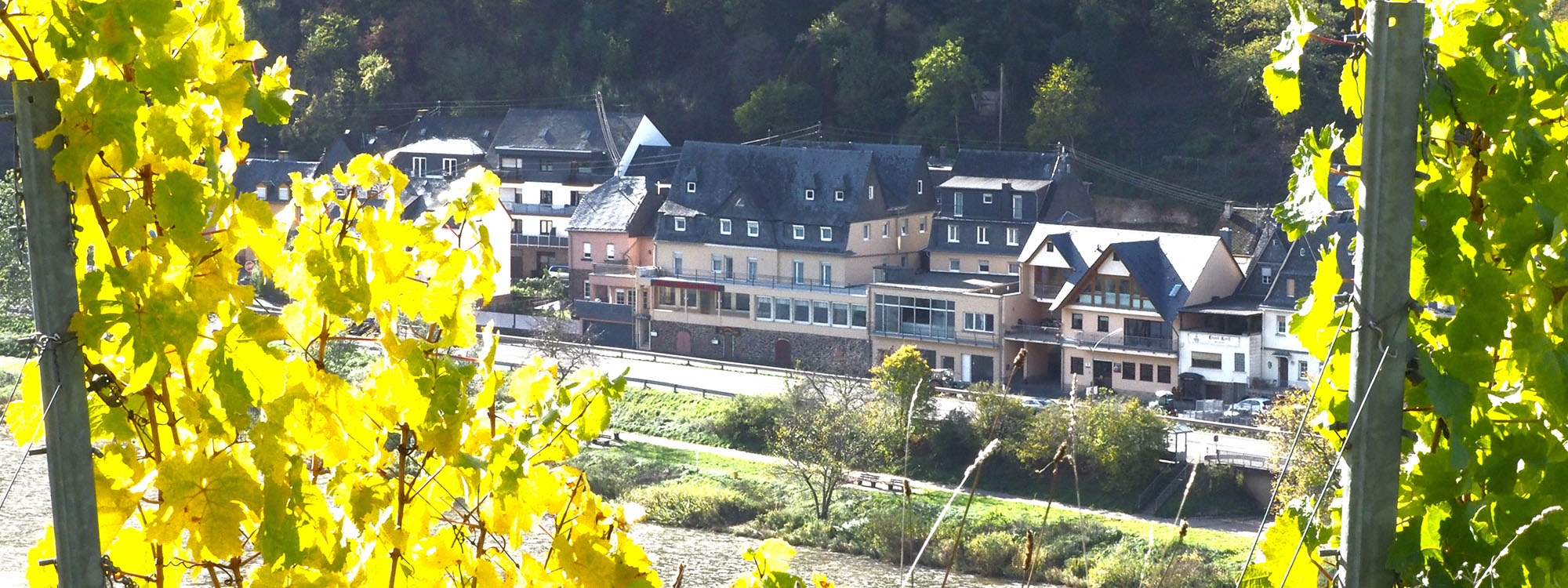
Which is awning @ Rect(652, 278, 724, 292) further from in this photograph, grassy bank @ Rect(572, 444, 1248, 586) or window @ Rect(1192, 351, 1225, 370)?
window @ Rect(1192, 351, 1225, 370)

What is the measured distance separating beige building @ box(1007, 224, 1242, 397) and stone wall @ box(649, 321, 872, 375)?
A: 1795mm

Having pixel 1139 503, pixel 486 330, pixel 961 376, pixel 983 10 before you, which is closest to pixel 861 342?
pixel 961 376

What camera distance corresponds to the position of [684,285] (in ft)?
63.0

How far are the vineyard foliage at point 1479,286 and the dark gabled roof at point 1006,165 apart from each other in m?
18.7

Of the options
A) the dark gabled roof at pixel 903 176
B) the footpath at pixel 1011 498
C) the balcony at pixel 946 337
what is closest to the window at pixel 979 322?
the balcony at pixel 946 337

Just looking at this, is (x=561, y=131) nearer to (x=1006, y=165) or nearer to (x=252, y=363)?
(x=1006, y=165)

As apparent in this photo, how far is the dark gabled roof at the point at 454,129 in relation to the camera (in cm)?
2491

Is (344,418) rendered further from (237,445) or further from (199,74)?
(199,74)

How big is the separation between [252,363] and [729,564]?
972cm

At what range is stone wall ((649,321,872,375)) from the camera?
1756cm

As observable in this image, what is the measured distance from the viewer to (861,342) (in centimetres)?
1761

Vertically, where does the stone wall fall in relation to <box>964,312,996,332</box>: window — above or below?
below

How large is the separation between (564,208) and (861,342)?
619 centimetres

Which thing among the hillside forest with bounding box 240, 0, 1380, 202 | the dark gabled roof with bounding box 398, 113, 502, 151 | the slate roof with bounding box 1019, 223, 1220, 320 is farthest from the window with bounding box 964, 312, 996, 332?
the dark gabled roof with bounding box 398, 113, 502, 151
